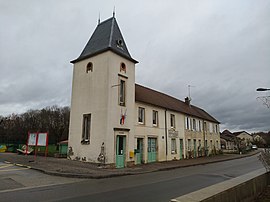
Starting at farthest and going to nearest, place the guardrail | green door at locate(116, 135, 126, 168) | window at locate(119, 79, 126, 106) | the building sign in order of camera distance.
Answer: the building sign → window at locate(119, 79, 126, 106) → green door at locate(116, 135, 126, 168) → the guardrail

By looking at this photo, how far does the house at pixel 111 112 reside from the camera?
17.5m

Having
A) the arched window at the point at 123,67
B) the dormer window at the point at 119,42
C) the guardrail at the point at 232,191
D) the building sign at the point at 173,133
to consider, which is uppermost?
the dormer window at the point at 119,42

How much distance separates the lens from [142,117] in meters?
21.8

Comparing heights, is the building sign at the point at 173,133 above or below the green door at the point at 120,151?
above

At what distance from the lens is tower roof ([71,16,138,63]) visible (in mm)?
19469

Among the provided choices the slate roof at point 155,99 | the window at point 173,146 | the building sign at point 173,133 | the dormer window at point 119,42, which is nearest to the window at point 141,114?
the slate roof at point 155,99

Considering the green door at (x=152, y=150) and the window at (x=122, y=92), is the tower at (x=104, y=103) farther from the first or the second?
the green door at (x=152, y=150)

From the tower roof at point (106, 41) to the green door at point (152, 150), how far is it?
26.0 ft

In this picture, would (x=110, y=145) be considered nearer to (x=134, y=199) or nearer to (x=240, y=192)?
(x=134, y=199)

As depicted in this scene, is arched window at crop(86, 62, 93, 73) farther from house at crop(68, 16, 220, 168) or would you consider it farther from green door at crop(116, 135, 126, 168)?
green door at crop(116, 135, 126, 168)

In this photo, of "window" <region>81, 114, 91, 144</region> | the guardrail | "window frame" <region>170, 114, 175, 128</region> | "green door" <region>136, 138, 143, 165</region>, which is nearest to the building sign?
"window frame" <region>170, 114, 175, 128</region>

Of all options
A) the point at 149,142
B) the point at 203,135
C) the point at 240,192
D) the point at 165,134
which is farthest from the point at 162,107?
the point at 240,192

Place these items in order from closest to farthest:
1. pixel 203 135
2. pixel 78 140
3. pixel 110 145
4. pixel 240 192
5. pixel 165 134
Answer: pixel 240 192
pixel 110 145
pixel 78 140
pixel 165 134
pixel 203 135

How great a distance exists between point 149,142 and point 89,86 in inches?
311
